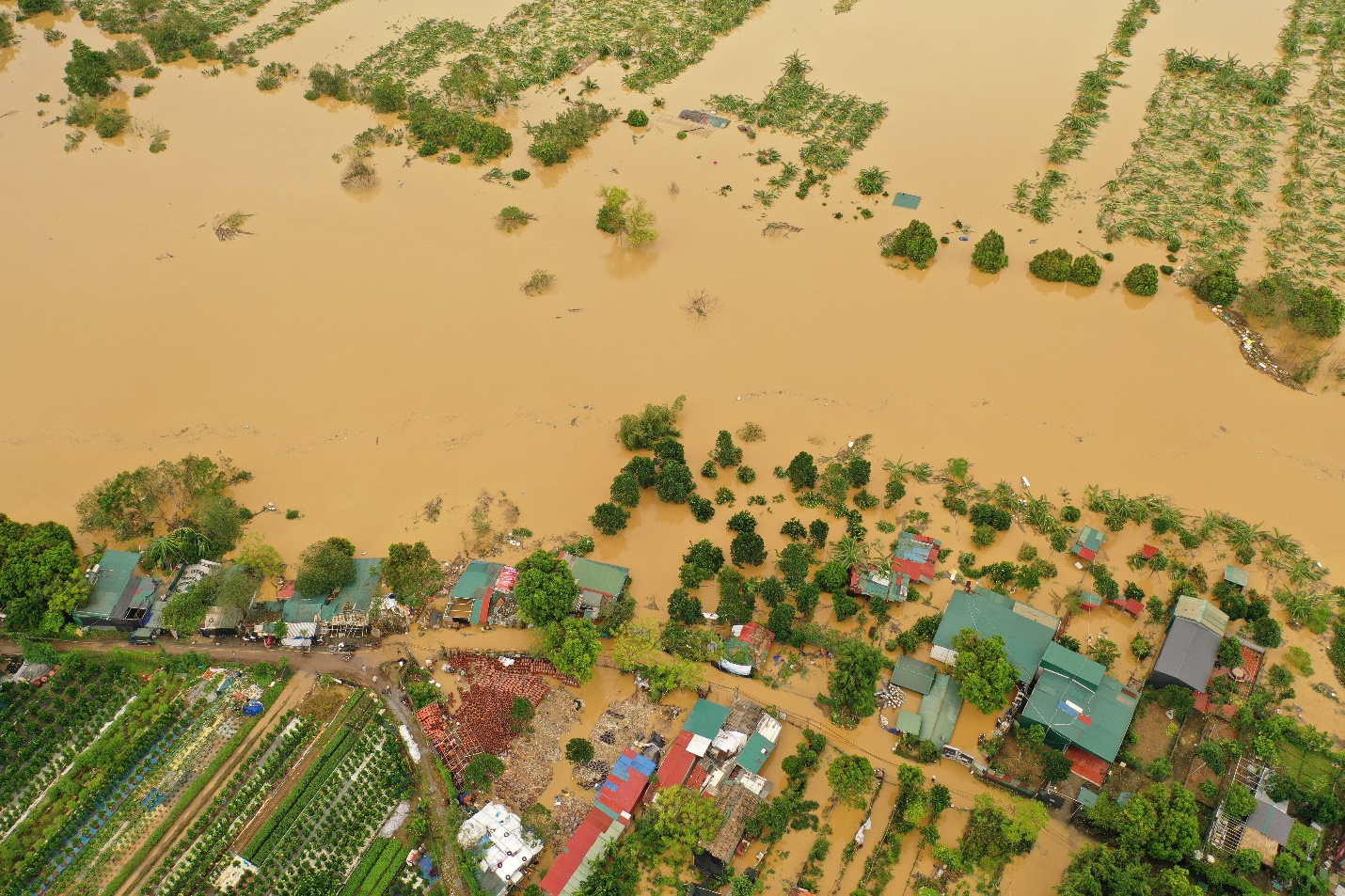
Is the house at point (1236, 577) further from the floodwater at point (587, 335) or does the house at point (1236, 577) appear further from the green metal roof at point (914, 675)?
the green metal roof at point (914, 675)

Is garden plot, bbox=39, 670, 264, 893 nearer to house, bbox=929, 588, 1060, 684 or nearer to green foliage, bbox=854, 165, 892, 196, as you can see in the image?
house, bbox=929, 588, 1060, 684

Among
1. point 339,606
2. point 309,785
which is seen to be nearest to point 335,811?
point 309,785

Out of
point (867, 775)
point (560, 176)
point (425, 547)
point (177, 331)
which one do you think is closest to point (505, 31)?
point (560, 176)

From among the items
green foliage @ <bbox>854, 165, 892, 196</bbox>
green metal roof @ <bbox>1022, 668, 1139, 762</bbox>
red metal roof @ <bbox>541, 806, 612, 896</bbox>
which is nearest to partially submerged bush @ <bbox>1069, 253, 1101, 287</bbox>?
green foliage @ <bbox>854, 165, 892, 196</bbox>

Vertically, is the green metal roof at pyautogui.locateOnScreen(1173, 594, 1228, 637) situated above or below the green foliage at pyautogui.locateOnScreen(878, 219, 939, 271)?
below

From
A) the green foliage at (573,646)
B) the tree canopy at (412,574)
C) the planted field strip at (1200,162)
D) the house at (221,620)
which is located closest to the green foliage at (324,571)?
the tree canopy at (412,574)
